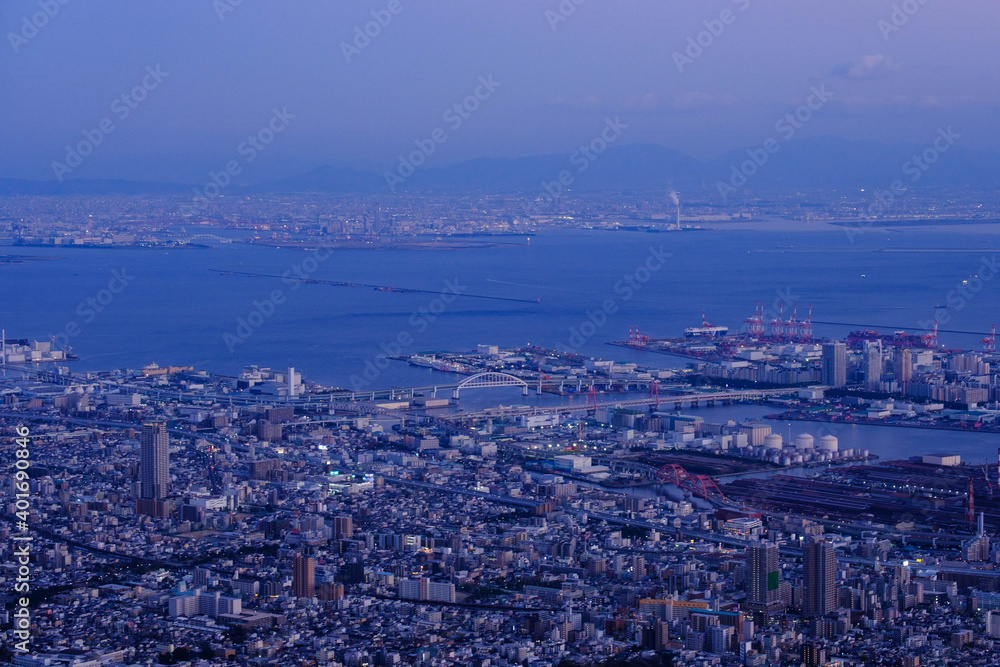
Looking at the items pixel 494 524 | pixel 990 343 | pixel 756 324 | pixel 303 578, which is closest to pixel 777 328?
A: pixel 756 324

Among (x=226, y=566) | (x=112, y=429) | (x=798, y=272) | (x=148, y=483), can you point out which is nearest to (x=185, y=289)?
(x=798, y=272)

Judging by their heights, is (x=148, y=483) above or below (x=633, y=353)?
below

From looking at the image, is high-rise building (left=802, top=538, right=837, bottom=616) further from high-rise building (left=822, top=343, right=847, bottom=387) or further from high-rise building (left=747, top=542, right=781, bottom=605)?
high-rise building (left=822, top=343, right=847, bottom=387)

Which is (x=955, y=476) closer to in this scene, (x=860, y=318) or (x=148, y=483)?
(x=148, y=483)
